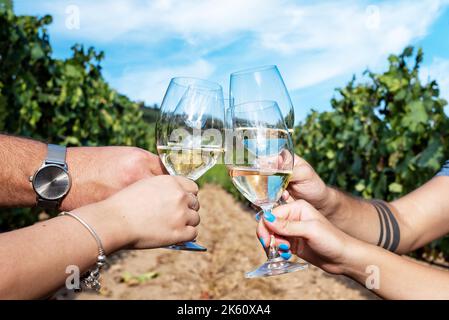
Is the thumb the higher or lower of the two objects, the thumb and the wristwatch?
the lower

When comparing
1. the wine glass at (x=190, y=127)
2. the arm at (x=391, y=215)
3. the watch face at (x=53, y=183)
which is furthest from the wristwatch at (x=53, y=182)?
the arm at (x=391, y=215)

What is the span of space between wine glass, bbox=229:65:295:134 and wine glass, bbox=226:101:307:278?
0.05 metres

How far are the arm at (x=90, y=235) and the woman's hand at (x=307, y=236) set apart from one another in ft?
0.88

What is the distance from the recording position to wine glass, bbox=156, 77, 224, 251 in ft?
5.49

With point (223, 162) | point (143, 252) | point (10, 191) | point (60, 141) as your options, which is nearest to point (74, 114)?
point (60, 141)

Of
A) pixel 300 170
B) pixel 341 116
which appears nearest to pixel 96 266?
pixel 300 170

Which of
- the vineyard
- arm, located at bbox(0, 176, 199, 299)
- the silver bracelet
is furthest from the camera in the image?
the vineyard

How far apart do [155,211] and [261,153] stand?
1.27 feet

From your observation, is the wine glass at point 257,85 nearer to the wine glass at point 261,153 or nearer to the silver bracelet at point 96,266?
the wine glass at point 261,153

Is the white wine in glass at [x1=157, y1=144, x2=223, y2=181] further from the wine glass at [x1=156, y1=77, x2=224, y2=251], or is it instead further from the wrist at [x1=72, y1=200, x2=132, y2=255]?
the wrist at [x1=72, y1=200, x2=132, y2=255]

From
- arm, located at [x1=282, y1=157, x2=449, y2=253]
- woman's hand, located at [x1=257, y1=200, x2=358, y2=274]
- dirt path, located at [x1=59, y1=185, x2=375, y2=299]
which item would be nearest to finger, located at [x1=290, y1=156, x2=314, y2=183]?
arm, located at [x1=282, y1=157, x2=449, y2=253]

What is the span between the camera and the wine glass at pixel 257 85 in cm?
161

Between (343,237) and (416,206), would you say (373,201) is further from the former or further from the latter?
(343,237)

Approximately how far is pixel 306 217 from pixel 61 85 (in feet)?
19.9
